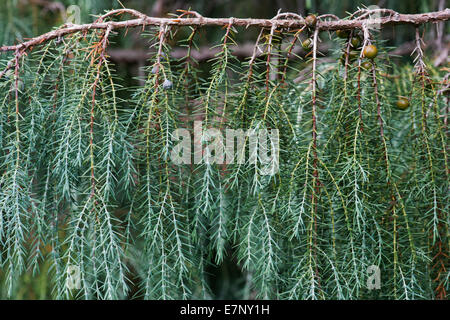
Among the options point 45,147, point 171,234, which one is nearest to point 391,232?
point 171,234

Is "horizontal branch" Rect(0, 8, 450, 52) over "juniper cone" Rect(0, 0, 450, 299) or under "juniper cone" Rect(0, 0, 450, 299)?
over

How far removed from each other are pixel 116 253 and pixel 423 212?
666 millimetres

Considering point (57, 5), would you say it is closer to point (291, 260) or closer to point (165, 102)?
point (165, 102)

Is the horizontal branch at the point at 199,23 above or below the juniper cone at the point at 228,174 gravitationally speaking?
above

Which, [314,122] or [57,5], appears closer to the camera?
[314,122]

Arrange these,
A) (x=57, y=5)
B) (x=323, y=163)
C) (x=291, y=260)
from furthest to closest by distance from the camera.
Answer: (x=57, y=5)
(x=291, y=260)
(x=323, y=163)

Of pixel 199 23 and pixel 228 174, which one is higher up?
pixel 199 23

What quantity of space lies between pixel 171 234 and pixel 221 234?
106 mm

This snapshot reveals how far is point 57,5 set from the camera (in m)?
1.90

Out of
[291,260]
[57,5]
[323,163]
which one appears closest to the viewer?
[323,163]

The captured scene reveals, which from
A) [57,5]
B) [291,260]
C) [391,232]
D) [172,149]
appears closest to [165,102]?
[172,149]

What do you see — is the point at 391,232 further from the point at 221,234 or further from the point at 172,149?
the point at 172,149
